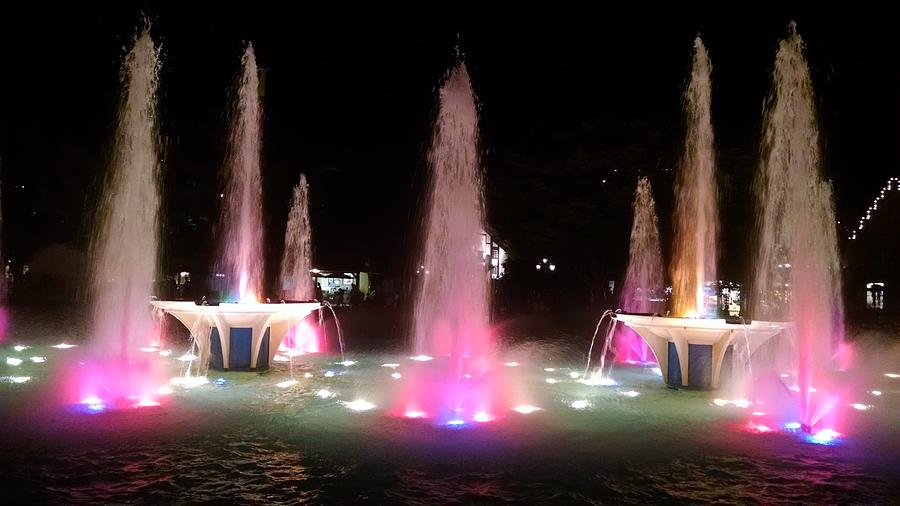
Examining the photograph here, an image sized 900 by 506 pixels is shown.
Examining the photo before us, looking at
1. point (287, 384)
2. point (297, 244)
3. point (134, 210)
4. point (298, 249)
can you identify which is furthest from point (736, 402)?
point (298, 249)

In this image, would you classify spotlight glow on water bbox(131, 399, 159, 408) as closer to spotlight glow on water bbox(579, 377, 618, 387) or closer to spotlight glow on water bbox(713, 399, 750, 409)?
spotlight glow on water bbox(579, 377, 618, 387)

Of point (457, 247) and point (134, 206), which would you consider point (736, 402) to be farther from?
point (134, 206)

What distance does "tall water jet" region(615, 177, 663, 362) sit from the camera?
30875mm

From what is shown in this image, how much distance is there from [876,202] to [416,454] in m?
48.7

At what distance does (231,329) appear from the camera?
12.2 m

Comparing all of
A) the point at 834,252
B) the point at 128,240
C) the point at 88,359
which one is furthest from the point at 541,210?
the point at 88,359

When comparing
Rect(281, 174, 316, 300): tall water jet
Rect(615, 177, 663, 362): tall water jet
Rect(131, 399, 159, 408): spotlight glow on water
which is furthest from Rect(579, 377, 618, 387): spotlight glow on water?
Rect(281, 174, 316, 300): tall water jet

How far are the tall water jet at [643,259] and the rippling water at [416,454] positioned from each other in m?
20.6

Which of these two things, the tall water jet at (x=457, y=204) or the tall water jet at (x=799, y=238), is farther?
the tall water jet at (x=457, y=204)

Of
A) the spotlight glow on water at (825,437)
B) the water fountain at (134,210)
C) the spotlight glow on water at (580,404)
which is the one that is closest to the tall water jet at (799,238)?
the spotlight glow on water at (825,437)

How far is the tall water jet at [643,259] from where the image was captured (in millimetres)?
30875

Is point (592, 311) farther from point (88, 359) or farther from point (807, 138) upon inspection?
point (88, 359)

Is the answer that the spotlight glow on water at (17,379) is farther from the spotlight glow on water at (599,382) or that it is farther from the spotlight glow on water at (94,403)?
the spotlight glow on water at (599,382)

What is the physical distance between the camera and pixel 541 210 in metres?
32.6
